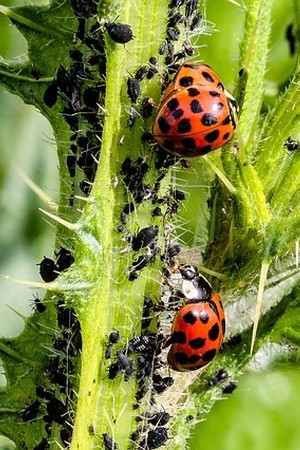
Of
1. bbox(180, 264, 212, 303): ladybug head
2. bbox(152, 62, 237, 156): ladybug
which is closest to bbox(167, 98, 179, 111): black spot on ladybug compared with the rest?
bbox(152, 62, 237, 156): ladybug

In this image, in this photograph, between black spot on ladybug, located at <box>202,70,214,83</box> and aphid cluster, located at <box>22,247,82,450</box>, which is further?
black spot on ladybug, located at <box>202,70,214,83</box>

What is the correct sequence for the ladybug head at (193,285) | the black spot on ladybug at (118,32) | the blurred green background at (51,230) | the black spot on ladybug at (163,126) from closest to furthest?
the black spot on ladybug at (118,32) → the black spot on ladybug at (163,126) → the ladybug head at (193,285) → the blurred green background at (51,230)

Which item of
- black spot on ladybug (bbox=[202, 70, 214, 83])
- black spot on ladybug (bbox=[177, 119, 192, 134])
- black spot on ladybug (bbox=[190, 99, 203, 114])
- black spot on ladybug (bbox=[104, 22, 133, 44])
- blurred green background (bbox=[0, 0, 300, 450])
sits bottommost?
blurred green background (bbox=[0, 0, 300, 450])

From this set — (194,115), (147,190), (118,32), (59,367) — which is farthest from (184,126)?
(59,367)

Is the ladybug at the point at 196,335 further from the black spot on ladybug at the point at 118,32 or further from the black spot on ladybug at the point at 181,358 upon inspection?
the black spot on ladybug at the point at 118,32

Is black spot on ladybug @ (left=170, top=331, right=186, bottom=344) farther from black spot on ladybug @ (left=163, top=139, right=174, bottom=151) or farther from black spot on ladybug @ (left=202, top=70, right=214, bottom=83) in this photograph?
black spot on ladybug @ (left=202, top=70, right=214, bottom=83)

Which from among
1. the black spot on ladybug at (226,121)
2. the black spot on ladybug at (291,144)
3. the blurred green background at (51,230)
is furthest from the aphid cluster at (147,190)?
the blurred green background at (51,230)

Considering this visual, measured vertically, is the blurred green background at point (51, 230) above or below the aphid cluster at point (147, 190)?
below

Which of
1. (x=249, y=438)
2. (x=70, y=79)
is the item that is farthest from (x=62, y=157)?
(x=249, y=438)
